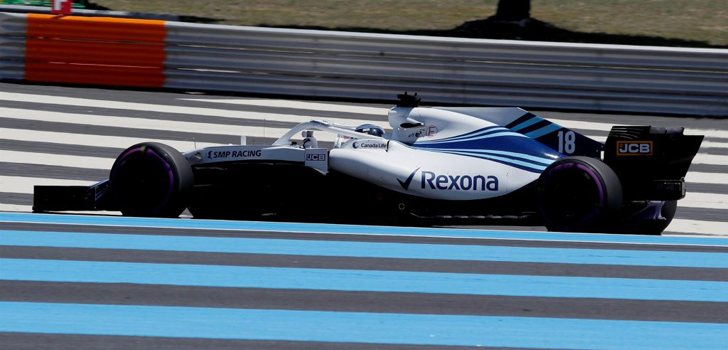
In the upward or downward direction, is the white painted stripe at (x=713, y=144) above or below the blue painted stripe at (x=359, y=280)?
below

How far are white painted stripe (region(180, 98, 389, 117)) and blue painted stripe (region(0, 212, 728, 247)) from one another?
594 centimetres

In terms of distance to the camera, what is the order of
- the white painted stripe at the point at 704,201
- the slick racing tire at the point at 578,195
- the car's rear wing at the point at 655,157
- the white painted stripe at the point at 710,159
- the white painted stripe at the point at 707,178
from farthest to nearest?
the white painted stripe at the point at 710,159
the white painted stripe at the point at 707,178
the white painted stripe at the point at 704,201
the car's rear wing at the point at 655,157
the slick racing tire at the point at 578,195

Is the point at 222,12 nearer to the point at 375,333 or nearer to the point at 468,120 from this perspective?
the point at 468,120

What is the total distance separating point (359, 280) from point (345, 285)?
16 cm

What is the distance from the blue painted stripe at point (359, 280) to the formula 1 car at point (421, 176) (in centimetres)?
136

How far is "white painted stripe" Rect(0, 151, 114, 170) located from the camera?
11.5 meters

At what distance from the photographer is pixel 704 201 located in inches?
431

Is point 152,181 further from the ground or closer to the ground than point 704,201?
further from the ground

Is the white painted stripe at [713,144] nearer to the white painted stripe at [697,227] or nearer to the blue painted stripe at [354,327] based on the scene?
the white painted stripe at [697,227]

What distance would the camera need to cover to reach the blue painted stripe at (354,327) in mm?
5633

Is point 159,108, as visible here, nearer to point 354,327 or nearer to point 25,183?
point 25,183

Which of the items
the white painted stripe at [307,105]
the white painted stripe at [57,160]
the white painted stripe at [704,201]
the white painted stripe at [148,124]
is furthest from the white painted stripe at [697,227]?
the white painted stripe at [307,105]

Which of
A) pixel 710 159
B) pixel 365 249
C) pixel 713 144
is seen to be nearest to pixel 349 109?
pixel 713 144

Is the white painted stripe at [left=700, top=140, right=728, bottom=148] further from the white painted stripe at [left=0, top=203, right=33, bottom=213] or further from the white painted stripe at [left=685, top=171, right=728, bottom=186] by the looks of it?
the white painted stripe at [left=0, top=203, right=33, bottom=213]
